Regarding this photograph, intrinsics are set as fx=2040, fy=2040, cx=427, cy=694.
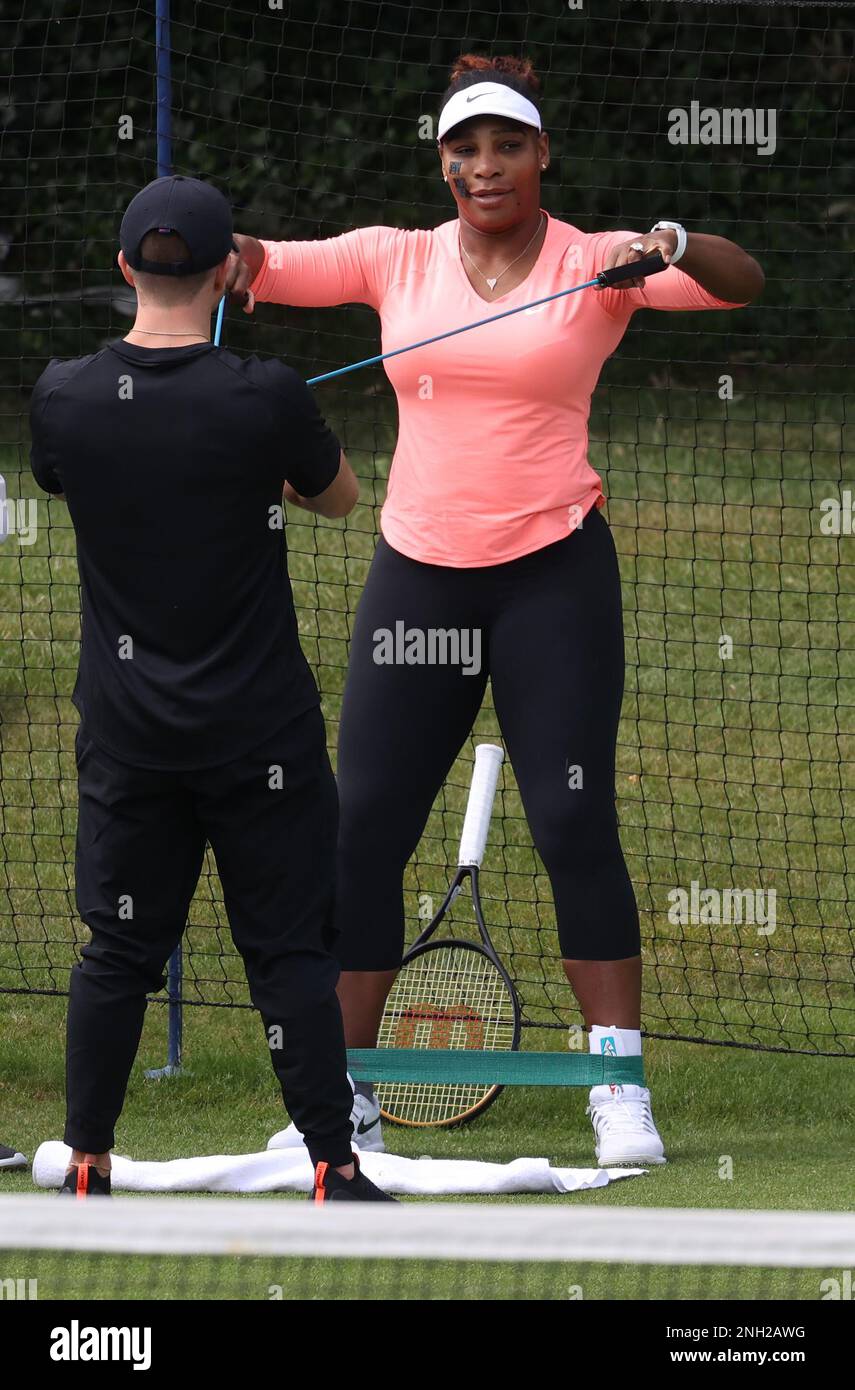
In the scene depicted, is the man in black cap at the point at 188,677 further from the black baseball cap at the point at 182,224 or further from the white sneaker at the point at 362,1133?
the white sneaker at the point at 362,1133

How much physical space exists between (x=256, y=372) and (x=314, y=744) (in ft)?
2.14

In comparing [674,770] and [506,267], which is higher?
[506,267]

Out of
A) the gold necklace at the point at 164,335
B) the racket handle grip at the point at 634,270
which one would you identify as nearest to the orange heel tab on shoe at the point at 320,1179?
the gold necklace at the point at 164,335

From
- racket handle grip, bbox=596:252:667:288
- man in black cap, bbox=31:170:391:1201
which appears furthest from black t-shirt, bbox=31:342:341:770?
racket handle grip, bbox=596:252:667:288

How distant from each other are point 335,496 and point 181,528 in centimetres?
31

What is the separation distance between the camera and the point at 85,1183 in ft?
11.8

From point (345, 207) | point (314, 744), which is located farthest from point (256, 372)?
point (345, 207)

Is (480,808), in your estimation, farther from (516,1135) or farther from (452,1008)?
(516,1135)

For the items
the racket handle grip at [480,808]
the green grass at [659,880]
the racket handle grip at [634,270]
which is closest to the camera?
the racket handle grip at [634,270]

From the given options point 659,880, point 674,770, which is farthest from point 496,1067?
point 674,770

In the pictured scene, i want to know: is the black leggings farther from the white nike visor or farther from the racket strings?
the white nike visor

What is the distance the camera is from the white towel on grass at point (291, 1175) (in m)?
4.04

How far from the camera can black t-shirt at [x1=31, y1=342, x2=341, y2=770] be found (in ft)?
10.8

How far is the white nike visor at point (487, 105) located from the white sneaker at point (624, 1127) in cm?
202
